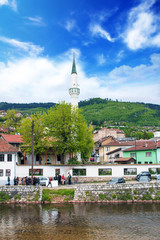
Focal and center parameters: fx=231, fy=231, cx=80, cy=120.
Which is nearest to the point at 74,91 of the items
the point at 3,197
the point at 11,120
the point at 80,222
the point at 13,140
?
the point at 13,140

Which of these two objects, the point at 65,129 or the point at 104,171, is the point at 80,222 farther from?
the point at 65,129

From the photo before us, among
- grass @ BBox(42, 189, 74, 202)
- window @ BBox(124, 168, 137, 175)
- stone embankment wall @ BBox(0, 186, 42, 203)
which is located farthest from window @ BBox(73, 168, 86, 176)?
stone embankment wall @ BBox(0, 186, 42, 203)

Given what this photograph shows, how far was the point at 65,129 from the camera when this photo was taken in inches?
1640

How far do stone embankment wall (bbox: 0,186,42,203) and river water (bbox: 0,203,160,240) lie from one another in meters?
1.73

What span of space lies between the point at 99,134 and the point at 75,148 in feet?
229

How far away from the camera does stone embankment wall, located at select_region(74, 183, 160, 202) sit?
29781 millimetres

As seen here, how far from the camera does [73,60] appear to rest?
67.5 m

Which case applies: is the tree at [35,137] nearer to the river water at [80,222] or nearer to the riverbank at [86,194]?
the riverbank at [86,194]

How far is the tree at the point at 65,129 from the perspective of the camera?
137ft

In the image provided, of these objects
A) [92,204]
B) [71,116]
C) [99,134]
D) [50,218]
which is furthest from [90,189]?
[99,134]

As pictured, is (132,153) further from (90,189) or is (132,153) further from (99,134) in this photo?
(99,134)

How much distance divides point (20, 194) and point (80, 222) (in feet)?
39.8

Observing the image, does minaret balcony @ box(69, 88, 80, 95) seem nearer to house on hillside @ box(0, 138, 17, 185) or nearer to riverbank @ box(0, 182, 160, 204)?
house on hillside @ box(0, 138, 17, 185)

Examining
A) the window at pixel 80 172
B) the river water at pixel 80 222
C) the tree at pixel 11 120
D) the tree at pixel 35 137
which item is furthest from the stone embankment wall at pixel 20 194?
the tree at pixel 11 120
